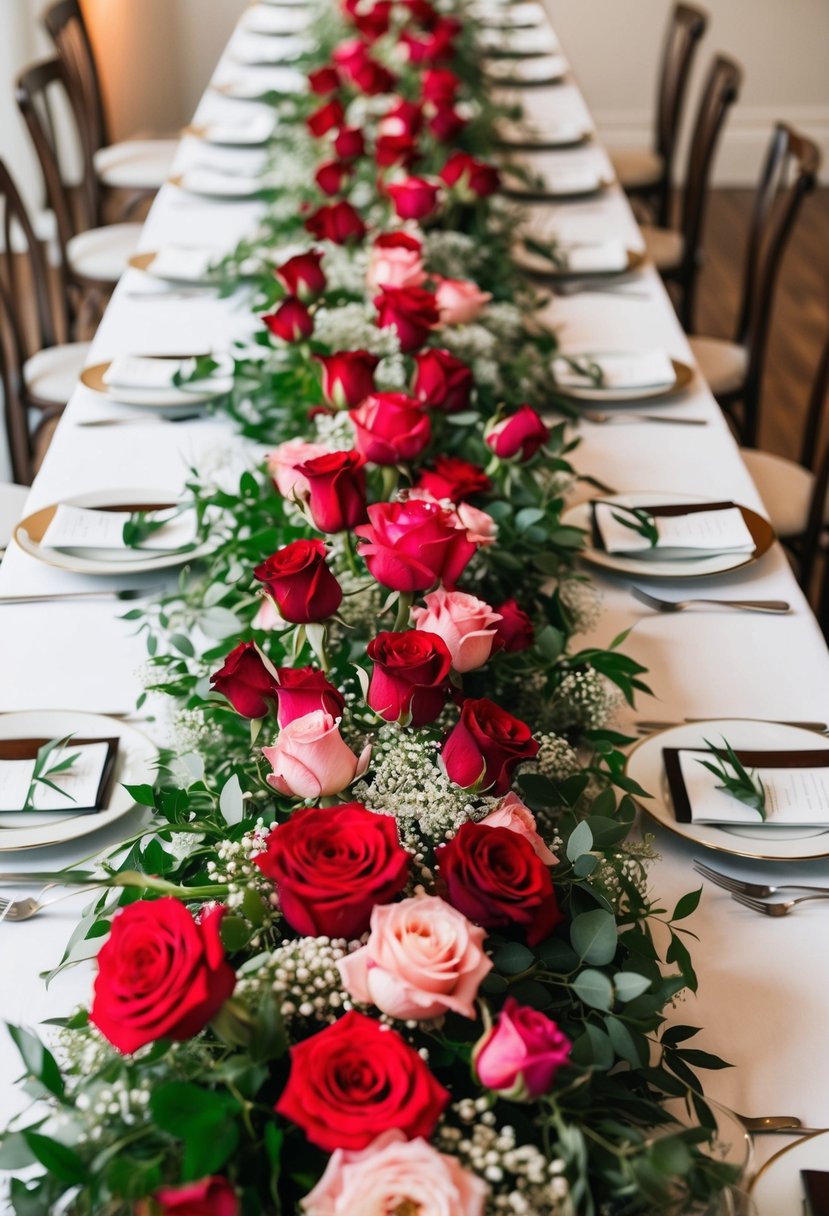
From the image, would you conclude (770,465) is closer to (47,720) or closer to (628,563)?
(628,563)

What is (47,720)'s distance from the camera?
146cm

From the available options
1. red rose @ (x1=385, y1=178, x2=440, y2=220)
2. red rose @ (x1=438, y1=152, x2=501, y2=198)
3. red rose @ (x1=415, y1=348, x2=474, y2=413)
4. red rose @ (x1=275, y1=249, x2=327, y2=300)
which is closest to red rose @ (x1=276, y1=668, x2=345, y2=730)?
red rose @ (x1=415, y1=348, x2=474, y2=413)

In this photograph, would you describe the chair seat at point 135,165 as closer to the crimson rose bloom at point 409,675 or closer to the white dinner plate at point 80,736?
the white dinner plate at point 80,736

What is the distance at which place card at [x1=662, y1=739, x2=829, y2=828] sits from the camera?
131 centimetres

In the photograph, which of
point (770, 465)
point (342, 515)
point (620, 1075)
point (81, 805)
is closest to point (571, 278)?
point (770, 465)

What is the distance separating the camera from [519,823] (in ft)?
3.26

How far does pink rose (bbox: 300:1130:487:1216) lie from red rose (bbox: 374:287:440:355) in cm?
124

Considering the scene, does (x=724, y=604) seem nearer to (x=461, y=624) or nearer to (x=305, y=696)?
(x=461, y=624)

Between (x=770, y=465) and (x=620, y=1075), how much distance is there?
209cm

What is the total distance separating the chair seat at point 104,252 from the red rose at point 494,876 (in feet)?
10.3

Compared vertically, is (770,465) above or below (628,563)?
below

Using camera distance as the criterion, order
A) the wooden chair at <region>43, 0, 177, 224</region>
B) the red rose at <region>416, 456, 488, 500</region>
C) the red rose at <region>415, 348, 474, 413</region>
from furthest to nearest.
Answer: the wooden chair at <region>43, 0, 177, 224</region>
the red rose at <region>415, 348, 474, 413</region>
the red rose at <region>416, 456, 488, 500</region>

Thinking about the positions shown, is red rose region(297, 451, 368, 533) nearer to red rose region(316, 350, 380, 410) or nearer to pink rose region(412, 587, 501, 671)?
pink rose region(412, 587, 501, 671)

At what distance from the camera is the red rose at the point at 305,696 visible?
3.30ft
